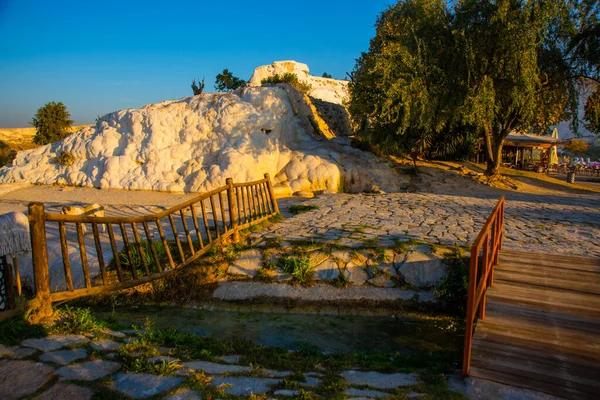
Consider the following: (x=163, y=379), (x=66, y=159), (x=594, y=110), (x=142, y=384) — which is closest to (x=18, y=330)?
(x=142, y=384)

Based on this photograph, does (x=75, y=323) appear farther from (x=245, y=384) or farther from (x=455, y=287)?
(x=455, y=287)

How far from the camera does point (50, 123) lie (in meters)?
28.0

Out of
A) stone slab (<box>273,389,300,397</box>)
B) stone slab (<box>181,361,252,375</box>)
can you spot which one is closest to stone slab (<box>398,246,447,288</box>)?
stone slab (<box>181,361,252,375</box>)

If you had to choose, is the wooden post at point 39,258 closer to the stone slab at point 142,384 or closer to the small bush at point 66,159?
the stone slab at point 142,384

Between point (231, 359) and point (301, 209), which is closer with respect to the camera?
point (231, 359)

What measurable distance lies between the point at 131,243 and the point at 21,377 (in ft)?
13.8

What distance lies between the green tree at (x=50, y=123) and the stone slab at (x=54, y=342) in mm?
29149

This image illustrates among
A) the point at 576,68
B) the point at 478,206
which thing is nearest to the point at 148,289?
the point at 478,206

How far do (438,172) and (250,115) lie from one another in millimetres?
9006

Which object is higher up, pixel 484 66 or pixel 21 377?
pixel 484 66

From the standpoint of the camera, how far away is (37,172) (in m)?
17.9

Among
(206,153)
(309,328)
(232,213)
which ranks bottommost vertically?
(309,328)

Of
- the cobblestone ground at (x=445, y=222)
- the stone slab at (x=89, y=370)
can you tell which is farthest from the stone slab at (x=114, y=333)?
the cobblestone ground at (x=445, y=222)

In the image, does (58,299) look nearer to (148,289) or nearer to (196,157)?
(148,289)
